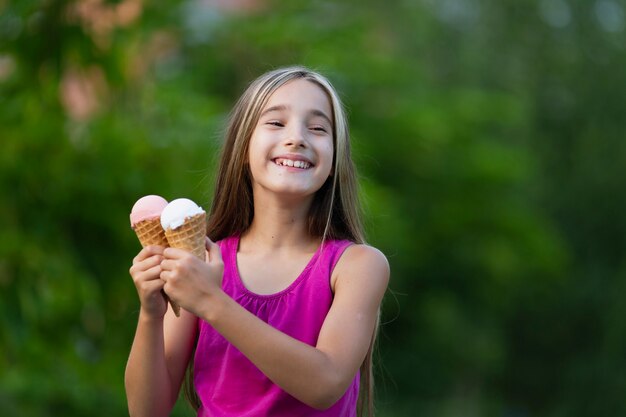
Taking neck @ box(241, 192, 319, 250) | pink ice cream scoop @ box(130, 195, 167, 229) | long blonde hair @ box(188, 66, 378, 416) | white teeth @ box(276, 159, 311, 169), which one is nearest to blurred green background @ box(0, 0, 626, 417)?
long blonde hair @ box(188, 66, 378, 416)

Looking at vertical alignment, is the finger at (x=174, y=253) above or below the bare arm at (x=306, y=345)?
above

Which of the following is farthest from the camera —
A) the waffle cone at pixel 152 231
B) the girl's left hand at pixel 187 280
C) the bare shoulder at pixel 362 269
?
the bare shoulder at pixel 362 269

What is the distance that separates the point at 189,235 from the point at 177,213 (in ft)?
0.17

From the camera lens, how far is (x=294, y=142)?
8.55 ft

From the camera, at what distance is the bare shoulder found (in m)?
2.56

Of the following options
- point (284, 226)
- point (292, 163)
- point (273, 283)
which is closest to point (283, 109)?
point (292, 163)

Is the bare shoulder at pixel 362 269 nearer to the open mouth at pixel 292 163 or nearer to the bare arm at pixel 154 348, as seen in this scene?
the open mouth at pixel 292 163

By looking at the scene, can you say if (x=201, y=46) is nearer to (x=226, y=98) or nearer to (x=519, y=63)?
(x=226, y=98)

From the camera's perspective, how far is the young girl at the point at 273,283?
235cm

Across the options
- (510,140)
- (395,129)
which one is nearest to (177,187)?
(395,129)

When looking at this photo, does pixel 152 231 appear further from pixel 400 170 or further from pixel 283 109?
pixel 400 170

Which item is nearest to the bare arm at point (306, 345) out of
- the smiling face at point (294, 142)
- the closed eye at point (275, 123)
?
the smiling face at point (294, 142)

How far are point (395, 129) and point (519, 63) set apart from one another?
4.10 meters

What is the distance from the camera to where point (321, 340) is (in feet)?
8.11
